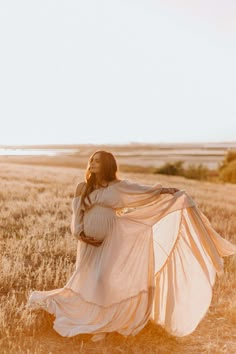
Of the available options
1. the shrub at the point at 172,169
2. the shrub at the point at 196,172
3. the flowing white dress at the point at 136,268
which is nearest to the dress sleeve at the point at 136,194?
the flowing white dress at the point at 136,268

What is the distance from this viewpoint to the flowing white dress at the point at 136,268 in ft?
19.7

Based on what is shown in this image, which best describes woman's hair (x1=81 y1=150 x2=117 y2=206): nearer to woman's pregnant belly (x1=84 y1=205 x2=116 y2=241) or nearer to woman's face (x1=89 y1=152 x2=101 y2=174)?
woman's face (x1=89 y1=152 x2=101 y2=174)

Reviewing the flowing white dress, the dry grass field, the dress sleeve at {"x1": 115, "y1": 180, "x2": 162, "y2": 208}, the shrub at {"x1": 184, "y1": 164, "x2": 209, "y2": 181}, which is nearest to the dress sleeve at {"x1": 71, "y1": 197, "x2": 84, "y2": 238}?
the flowing white dress

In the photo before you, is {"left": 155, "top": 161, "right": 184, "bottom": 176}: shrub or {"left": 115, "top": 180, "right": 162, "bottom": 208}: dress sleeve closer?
{"left": 115, "top": 180, "right": 162, "bottom": 208}: dress sleeve

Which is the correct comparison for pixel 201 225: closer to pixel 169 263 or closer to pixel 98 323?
pixel 169 263

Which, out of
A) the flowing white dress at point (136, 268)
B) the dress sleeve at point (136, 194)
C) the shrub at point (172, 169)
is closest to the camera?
the flowing white dress at point (136, 268)

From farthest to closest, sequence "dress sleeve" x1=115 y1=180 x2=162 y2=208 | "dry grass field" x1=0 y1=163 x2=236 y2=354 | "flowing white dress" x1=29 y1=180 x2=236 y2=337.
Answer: "dress sleeve" x1=115 y1=180 x2=162 y2=208 < "flowing white dress" x1=29 y1=180 x2=236 y2=337 < "dry grass field" x1=0 y1=163 x2=236 y2=354

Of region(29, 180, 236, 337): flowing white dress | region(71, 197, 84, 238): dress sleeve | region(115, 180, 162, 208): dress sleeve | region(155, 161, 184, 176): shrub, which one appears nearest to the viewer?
region(29, 180, 236, 337): flowing white dress

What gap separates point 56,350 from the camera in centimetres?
564

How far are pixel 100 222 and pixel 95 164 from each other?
67 cm

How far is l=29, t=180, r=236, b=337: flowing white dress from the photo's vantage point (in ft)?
19.7

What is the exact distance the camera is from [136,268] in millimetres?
6070

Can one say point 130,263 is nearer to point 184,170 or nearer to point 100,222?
point 100,222

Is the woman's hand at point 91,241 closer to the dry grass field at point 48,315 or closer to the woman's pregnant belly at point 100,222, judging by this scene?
the woman's pregnant belly at point 100,222
